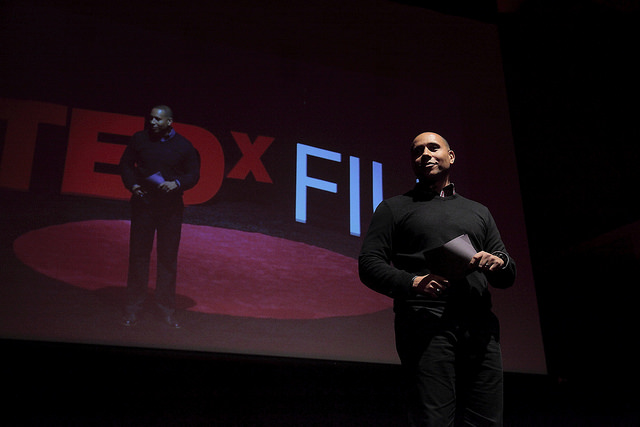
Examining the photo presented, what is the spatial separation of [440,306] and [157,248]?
1.94 m

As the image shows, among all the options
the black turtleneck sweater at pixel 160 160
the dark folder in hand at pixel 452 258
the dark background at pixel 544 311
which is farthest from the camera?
the black turtleneck sweater at pixel 160 160

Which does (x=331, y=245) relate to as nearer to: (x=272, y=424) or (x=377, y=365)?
(x=377, y=365)

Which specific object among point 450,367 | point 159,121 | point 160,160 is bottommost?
point 450,367

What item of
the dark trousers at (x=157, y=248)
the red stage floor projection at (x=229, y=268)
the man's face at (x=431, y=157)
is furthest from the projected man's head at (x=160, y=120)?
the man's face at (x=431, y=157)

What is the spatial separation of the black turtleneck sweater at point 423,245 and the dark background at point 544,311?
153 centimetres

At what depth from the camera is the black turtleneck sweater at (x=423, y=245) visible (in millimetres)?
1268

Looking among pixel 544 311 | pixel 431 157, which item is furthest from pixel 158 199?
pixel 544 311

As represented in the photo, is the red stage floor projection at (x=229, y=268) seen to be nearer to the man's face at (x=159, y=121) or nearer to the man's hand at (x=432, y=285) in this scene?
the man's face at (x=159, y=121)

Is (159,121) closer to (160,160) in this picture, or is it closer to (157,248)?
(160,160)

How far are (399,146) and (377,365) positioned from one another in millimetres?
1349

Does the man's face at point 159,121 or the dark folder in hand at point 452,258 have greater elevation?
the man's face at point 159,121

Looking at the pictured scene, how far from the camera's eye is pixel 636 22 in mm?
4012

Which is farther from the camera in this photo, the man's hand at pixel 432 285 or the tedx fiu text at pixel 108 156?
the tedx fiu text at pixel 108 156

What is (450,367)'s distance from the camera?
4.00ft
